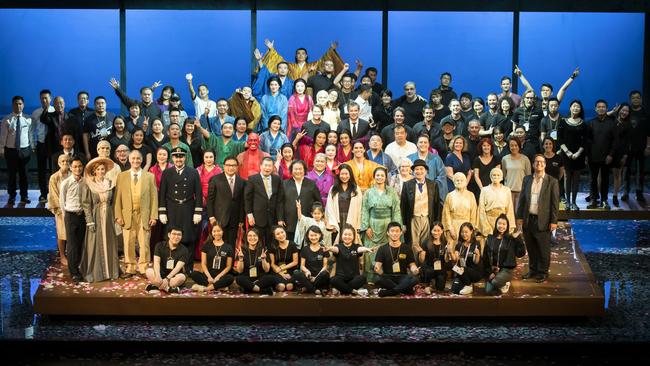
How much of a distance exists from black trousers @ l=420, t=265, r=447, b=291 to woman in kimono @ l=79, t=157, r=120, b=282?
9.87 feet

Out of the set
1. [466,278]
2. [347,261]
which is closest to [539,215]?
[466,278]

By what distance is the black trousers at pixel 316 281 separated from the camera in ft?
29.6

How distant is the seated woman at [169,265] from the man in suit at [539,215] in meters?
3.36

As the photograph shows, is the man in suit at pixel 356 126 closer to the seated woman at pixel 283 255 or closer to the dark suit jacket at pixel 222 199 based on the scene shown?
the dark suit jacket at pixel 222 199

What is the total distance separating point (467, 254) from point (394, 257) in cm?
69

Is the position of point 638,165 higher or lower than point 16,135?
lower

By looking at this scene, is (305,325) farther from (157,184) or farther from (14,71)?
(14,71)

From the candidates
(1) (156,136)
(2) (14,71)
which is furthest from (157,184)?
(2) (14,71)

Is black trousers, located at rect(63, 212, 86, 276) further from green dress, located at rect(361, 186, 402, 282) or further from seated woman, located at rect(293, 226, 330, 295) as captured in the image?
green dress, located at rect(361, 186, 402, 282)

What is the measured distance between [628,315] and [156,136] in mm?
5553

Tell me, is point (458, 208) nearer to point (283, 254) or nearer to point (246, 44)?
point (283, 254)

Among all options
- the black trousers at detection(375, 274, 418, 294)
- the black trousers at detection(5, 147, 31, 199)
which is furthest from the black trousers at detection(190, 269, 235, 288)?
the black trousers at detection(5, 147, 31, 199)

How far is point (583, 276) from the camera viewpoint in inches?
376

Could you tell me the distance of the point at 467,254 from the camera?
9211 mm
